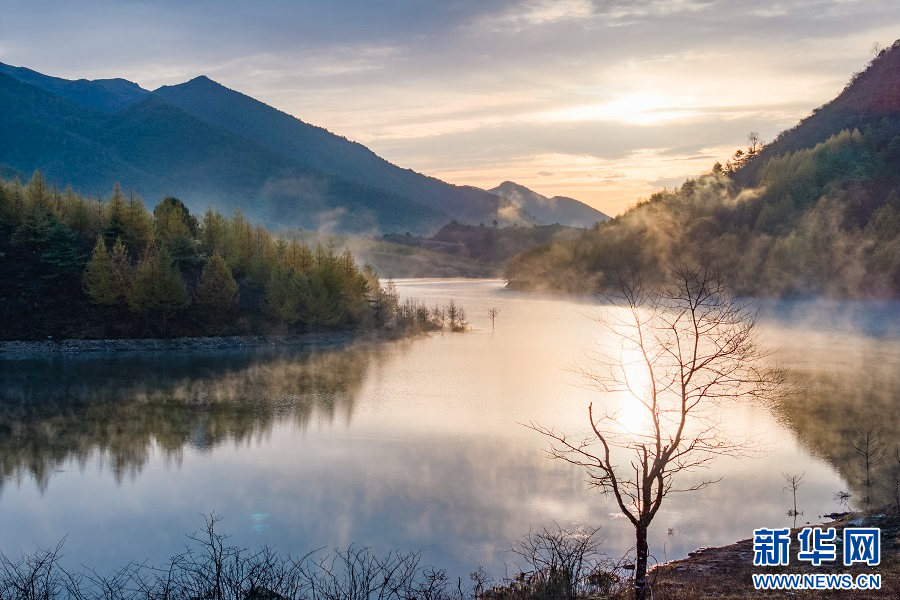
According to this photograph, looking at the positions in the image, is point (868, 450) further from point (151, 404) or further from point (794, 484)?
point (151, 404)

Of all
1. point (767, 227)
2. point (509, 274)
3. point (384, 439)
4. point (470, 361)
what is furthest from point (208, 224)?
point (509, 274)

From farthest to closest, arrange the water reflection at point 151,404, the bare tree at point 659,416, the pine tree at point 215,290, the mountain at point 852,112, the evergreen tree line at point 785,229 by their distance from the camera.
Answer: the mountain at point 852,112
the evergreen tree line at point 785,229
the pine tree at point 215,290
the water reflection at point 151,404
the bare tree at point 659,416

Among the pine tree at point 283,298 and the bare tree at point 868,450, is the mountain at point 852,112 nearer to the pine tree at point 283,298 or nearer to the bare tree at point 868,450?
the pine tree at point 283,298

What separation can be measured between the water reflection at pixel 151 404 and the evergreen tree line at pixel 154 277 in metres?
7.90

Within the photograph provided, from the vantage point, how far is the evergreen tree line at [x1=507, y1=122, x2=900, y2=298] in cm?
9975

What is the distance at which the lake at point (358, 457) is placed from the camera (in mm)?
22422

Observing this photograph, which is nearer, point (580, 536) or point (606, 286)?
point (580, 536)

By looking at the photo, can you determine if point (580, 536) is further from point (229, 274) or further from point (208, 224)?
point (208, 224)

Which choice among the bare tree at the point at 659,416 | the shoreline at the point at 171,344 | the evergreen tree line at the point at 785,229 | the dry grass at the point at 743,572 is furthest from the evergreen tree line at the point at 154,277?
the dry grass at the point at 743,572

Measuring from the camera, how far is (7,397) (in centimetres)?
4531

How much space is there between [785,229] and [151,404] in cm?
9782

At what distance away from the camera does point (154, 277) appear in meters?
67.1

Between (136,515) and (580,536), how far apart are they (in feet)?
47.1

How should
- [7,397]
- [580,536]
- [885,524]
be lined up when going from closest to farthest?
[885,524] → [580,536] → [7,397]
